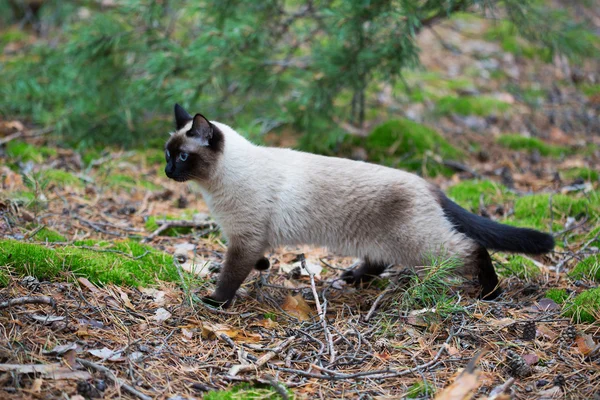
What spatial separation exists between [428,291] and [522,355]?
2.25ft

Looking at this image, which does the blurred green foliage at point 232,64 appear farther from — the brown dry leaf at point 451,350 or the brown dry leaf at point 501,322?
the brown dry leaf at point 451,350

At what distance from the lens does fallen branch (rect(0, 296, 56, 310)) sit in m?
3.03

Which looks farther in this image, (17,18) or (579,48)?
(17,18)

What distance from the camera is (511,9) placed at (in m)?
5.99

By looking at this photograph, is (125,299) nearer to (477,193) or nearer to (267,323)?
(267,323)

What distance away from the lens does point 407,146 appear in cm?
698

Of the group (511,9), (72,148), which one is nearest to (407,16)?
(511,9)

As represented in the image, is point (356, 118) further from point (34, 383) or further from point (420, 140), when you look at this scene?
point (34, 383)

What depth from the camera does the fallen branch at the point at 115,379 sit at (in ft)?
8.66

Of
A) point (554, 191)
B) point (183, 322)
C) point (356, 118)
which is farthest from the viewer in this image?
point (356, 118)

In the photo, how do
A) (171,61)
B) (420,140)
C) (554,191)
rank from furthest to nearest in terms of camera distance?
1. (420,140)
2. (171,61)
3. (554,191)

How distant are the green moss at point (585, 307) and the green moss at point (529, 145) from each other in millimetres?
4243

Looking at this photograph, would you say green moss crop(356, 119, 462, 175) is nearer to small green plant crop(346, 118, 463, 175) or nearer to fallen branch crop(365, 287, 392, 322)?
small green plant crop(346, 118, 463, 175)

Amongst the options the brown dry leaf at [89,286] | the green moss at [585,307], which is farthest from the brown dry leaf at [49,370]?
the green moss at [585,307]
